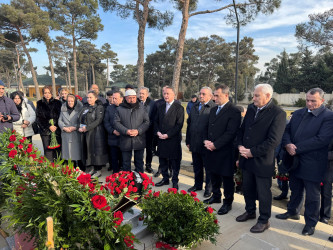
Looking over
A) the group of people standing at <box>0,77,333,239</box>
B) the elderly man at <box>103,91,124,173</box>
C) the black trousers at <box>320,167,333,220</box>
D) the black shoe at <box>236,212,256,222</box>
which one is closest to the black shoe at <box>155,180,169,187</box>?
the group of people standing at <box>0,77,333,239</box>

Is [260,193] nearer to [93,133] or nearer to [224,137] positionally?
[224,137]

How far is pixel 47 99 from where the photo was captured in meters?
5.07

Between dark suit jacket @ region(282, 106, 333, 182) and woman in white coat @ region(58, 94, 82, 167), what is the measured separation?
4073 mm

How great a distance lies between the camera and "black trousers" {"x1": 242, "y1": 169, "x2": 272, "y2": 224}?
2977mm

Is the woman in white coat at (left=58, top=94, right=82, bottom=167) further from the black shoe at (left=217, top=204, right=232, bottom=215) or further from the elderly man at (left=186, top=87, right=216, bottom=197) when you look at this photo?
the black shoe at (left=217, top=204, right=232, bottom=215)

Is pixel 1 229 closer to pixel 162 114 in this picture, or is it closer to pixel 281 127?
pixel 162 114

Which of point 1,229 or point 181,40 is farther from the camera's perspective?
point 181,40

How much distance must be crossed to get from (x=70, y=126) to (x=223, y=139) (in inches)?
127

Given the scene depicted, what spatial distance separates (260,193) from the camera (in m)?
3.00

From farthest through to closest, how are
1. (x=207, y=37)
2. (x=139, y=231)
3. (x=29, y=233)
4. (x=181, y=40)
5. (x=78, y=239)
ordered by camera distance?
(x=207, y=37), (x=181, y=40), (x=139, y=231), (x=29, y=233), (x=78, y=239)

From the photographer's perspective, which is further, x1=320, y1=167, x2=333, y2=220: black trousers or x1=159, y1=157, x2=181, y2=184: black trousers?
x1=159, y1=157, x2=181, y2=184: black trousers

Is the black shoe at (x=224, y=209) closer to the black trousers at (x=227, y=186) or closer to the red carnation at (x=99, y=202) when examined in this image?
the black trousers at (x=227, y=186)

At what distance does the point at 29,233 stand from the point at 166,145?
261cm

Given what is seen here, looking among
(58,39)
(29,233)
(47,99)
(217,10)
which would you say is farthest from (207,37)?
(29,233)
